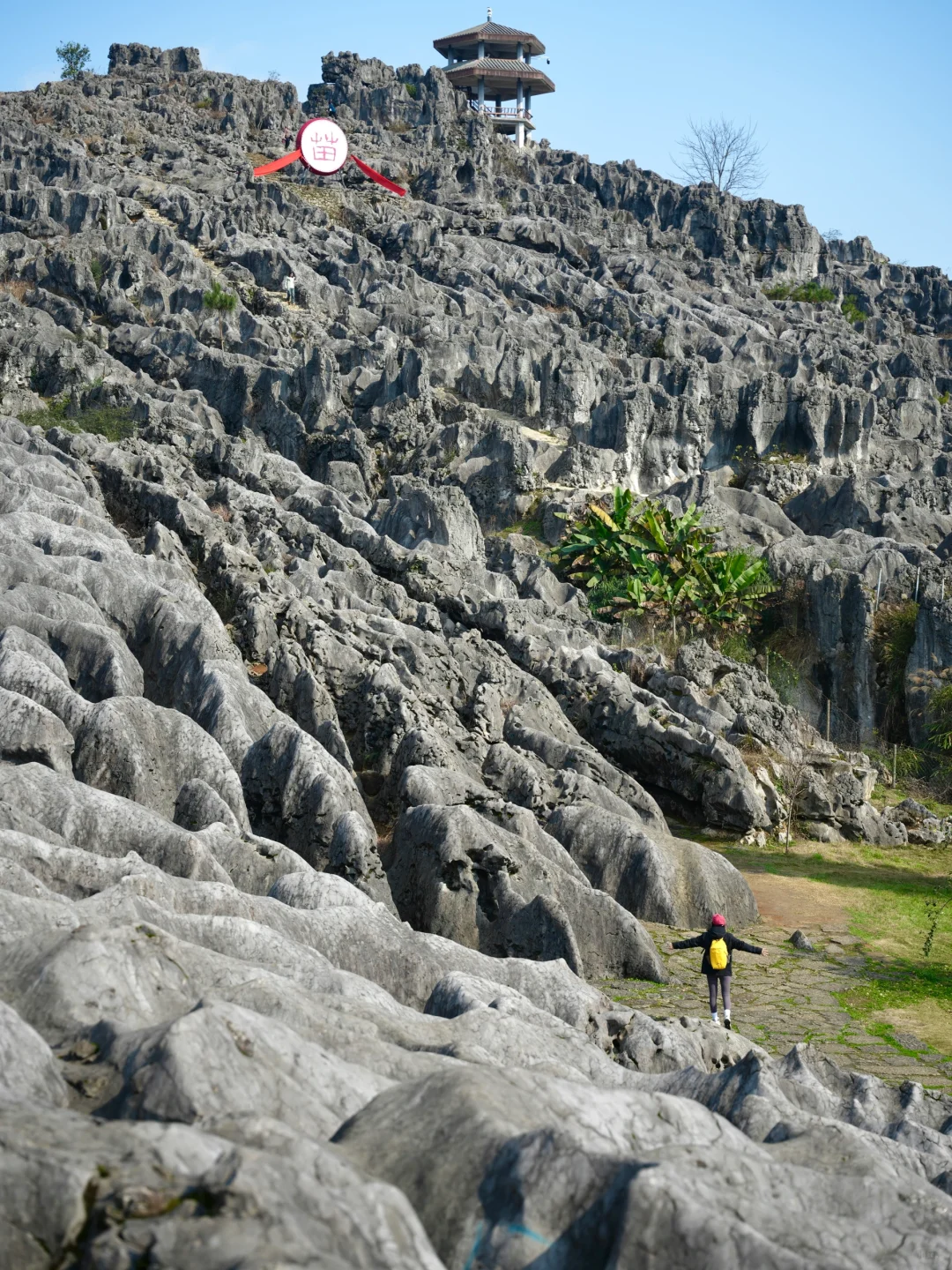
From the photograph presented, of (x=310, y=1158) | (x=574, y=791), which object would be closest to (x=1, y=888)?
(x=310, y=1158)

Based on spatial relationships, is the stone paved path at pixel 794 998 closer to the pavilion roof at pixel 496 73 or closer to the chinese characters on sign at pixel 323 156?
the chinese characters on sign at pixel 323 156

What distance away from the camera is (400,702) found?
23016 millimetres

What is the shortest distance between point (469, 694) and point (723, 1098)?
56.6ft

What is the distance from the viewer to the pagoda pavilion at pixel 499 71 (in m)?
95.6

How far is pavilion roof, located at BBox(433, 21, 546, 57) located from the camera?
319 feet

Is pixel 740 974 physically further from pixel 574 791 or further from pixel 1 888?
pixel 1 888

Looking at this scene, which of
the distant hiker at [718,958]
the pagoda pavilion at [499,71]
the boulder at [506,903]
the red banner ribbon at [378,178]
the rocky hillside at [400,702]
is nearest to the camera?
the rocky hillside at [400,702]

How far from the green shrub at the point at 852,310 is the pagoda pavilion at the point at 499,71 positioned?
29255mm

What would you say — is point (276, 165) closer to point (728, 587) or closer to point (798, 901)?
point (728, 587)

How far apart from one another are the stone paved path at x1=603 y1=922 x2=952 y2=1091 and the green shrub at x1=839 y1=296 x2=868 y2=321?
212 ft

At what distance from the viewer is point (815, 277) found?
3260 inches

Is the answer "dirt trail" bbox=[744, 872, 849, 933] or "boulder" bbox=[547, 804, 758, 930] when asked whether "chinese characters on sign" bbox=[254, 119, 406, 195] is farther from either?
"boulder" bbox=[547, 804, 758, 930]

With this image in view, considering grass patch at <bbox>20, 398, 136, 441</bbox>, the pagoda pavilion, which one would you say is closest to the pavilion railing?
the pagoda pavilion

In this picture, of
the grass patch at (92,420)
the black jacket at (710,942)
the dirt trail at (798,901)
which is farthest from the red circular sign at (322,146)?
the black jacket at (710,942)
